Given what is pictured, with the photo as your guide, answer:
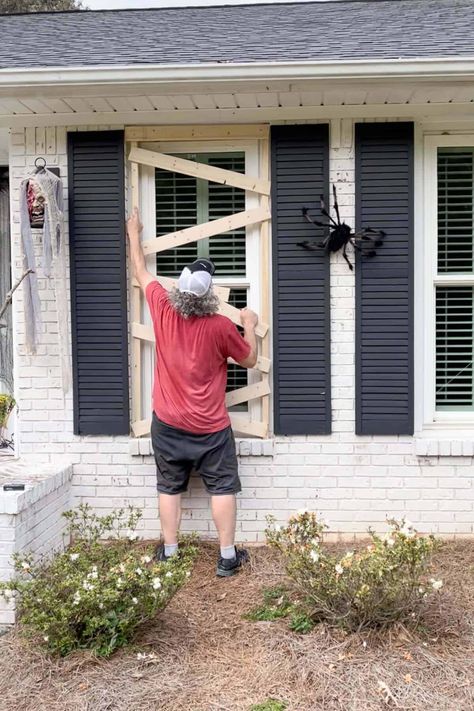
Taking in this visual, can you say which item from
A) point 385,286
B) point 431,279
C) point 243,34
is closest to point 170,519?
point 385,286

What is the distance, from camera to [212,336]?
11.1 ft

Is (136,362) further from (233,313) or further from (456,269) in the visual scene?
(456,269)

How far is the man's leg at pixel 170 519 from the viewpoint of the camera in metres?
3.51

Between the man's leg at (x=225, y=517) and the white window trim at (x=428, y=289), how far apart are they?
1.26 metres

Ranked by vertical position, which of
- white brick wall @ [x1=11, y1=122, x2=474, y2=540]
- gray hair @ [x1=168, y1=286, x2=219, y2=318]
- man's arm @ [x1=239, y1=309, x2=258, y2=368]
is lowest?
white brick wall @ [x1=11, y1=122, x2=474, y2=540]

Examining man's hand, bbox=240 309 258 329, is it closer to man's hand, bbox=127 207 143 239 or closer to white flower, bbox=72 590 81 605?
man's hand, bbox=127 207 143 239

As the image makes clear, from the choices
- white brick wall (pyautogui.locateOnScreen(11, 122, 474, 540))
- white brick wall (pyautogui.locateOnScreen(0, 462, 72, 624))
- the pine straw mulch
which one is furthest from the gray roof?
the pine straw mulch

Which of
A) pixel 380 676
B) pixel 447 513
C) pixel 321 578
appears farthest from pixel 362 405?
pixel 380 676

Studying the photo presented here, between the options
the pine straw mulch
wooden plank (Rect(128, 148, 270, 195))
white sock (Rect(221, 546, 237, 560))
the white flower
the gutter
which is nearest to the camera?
the pine straw mulch

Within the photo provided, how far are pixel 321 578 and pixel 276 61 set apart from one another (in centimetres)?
256

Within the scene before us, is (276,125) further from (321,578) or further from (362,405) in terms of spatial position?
(321,578)

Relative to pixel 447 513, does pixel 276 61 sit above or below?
above

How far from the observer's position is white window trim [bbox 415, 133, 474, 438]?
149 inches

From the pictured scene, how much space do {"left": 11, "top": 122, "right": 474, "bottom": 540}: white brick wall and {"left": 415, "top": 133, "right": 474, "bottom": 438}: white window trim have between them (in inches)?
7.3
